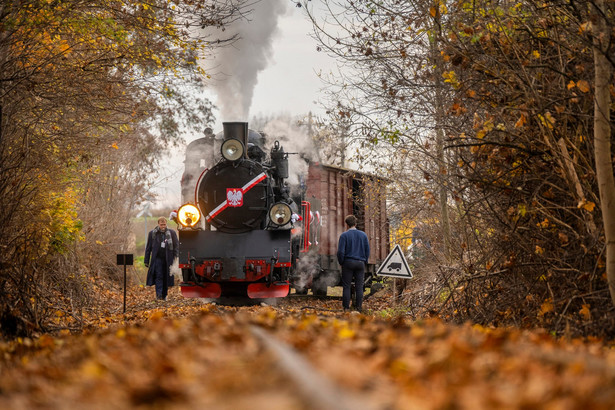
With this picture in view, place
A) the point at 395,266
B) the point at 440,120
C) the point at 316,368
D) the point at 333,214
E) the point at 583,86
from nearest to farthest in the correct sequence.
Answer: the point at 316,368, the point at 583,86, the point at 440,120, the point at 395,266, the point at 333,214

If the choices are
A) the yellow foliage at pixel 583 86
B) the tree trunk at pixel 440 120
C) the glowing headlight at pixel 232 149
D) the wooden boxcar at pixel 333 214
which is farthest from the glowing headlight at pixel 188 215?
the yellow foliage at pixel 583 86

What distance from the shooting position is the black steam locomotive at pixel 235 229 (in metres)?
12.3

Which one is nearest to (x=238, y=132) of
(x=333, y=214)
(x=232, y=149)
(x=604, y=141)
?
(x=232, y=149)

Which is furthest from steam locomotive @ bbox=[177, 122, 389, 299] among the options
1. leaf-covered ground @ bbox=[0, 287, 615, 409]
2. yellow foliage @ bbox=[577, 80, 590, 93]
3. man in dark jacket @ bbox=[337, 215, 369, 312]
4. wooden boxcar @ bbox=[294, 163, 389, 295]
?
leaf-covered ground @ bbox=[0, 287, 615, 409]

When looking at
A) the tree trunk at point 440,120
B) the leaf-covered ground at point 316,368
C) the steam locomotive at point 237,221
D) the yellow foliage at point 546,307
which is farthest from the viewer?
the steam locomotive at point 237,221

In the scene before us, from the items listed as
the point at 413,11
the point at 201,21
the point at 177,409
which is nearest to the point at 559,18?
the point at 413,11

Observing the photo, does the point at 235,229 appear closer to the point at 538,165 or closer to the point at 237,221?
the point at 237,221

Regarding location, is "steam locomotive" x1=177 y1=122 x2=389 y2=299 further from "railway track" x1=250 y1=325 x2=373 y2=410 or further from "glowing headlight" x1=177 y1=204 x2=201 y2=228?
"railway track" x1=250 y1=325 x2=373 y2=410

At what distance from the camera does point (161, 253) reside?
47.3 ft

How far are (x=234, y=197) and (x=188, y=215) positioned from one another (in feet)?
2.96

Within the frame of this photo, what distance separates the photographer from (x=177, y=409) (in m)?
2.75

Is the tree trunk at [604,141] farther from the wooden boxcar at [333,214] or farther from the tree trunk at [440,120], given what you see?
the wooden boxcar at [333,214]

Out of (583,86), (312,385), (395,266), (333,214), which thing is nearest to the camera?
(312,385)

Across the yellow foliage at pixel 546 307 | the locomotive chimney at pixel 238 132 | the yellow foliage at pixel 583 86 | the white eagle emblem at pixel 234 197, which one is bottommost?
the yellow foliage at pixel 546 307
